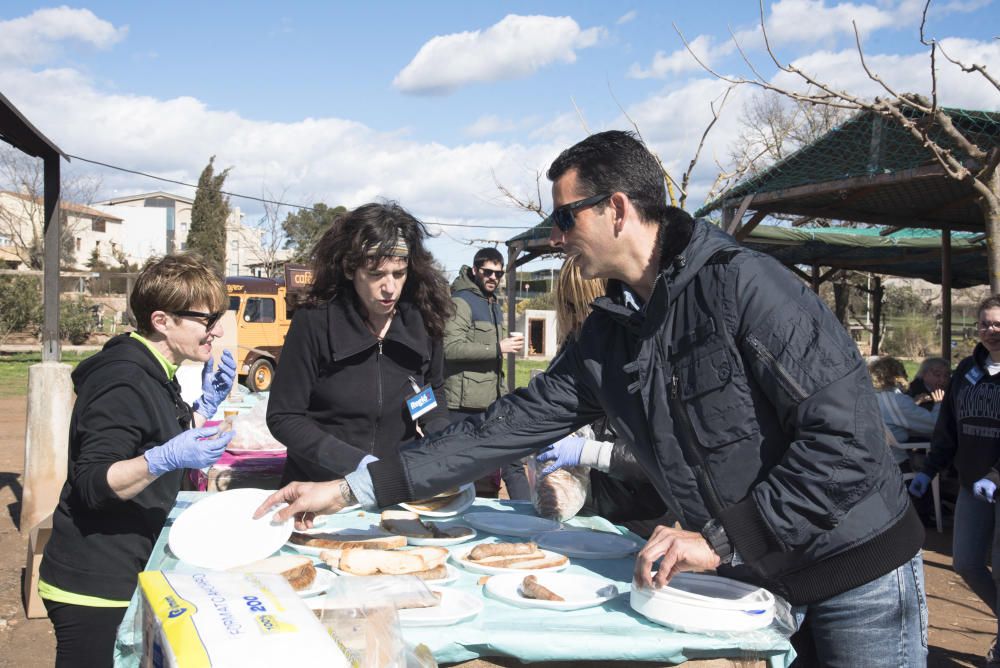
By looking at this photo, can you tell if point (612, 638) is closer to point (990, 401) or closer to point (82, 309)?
point (990, 401)

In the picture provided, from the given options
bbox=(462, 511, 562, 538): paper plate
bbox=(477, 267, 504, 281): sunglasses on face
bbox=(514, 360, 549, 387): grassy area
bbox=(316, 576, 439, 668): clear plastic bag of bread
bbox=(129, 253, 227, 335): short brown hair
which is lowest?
bbox=(514, 360, 549, 387): grassy area

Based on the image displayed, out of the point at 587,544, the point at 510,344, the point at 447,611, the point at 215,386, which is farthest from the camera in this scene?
the point at 510,344

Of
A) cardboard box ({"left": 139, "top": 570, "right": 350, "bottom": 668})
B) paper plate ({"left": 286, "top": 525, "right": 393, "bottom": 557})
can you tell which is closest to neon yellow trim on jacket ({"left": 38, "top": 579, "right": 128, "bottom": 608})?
paper plate ({"left": 286, "top": 525, "right": 393, "bottom": 557})

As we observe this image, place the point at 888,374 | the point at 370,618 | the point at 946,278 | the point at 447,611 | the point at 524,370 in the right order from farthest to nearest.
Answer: the point at 524,370 → the point at 946,278 → the point at 888,374 → the point at 447,611 → the point at 370,618

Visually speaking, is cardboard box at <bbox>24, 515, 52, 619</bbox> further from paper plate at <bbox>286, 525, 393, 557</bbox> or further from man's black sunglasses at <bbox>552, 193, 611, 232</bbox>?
man's black sunglasses at <bbox>552, 193, 611, 232</bbox>

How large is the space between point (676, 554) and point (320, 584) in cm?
77

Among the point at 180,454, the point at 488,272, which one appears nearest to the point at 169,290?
the point at 180,454

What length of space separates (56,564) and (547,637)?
4.52 feet

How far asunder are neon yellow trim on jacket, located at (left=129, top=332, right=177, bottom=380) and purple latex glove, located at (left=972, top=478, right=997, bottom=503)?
12.0ft

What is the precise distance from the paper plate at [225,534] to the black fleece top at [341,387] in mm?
486

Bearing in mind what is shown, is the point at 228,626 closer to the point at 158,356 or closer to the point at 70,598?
the point at 70,598

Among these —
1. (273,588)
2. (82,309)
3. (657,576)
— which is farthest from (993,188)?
(82,309)

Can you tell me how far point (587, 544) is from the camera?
2.38 metres

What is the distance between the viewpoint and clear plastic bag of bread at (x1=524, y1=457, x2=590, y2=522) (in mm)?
2709
